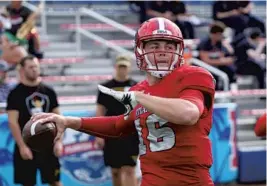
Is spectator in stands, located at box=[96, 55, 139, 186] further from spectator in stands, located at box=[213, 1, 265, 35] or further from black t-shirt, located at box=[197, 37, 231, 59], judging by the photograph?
spectator in stands, located at box=[213, 1, 265, 35]

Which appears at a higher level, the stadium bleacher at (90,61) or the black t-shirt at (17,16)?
the black t-shirt at (17,16)

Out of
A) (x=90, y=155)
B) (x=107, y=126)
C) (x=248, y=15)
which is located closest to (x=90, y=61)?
(x=248, y=15)

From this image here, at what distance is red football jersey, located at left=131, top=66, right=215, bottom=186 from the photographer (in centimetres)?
324

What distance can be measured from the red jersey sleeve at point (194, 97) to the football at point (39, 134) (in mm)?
763

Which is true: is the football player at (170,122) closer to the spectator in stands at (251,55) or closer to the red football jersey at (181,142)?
the red football jersey at (181,142)

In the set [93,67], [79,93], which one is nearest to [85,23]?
[93,67]

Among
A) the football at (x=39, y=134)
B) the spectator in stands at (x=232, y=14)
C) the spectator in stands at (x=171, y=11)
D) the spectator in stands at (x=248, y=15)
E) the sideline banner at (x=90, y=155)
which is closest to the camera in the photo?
the football at (x=39, y=134)

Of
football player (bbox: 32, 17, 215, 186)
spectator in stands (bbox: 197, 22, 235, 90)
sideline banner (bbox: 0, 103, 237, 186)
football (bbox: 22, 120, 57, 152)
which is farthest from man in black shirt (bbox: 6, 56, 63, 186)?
spectator in stands (bbox: 197, 22, 235, 90)

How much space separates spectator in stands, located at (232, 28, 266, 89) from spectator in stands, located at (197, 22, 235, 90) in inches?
16.0

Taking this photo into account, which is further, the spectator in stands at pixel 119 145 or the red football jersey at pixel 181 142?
the spectator in stands at pixel 119 145

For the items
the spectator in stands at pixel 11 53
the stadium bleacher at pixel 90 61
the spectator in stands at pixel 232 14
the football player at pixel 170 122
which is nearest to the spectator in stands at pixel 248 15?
the spectator in stands at pixel 232 14

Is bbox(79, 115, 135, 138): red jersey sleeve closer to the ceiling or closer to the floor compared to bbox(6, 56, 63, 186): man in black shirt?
closer to the ceiling

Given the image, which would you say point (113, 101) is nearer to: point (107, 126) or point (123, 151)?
point (123, 151)

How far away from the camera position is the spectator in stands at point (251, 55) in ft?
33.3
